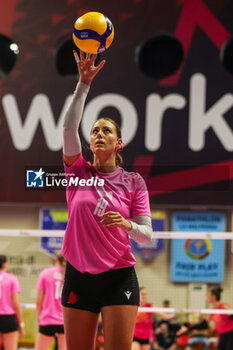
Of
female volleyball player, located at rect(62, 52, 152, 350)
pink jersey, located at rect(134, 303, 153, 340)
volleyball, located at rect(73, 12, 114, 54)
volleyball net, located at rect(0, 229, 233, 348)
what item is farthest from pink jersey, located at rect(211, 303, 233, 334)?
female volleyball player, located at rect(62, 52, 152, 350)

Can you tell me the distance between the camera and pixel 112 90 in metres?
7.66

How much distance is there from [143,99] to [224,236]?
2753 millimetres

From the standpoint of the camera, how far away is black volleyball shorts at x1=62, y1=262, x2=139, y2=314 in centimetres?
267

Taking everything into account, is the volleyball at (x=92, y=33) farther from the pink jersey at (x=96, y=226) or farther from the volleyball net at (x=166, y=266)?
the volleyball net at (x=166, y=266)

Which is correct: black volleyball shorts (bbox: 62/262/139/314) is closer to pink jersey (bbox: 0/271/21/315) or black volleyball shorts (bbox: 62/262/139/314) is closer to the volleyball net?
pink jersey (bbox: 0/271/21/315)

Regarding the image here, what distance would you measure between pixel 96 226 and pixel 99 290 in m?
0.32

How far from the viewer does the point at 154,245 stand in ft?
30.0

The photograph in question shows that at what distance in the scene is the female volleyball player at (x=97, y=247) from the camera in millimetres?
2643

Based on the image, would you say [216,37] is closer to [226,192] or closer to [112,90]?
[112,90]

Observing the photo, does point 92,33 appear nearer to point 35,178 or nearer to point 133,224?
point 35,178

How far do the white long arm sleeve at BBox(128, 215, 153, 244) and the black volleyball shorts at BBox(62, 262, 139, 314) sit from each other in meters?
0.19

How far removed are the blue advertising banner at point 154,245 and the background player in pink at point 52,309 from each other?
9.04 feet

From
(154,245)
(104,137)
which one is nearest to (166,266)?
(154,245)

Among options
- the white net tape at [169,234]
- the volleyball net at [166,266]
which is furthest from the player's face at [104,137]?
the volleyball net at [166,266]
